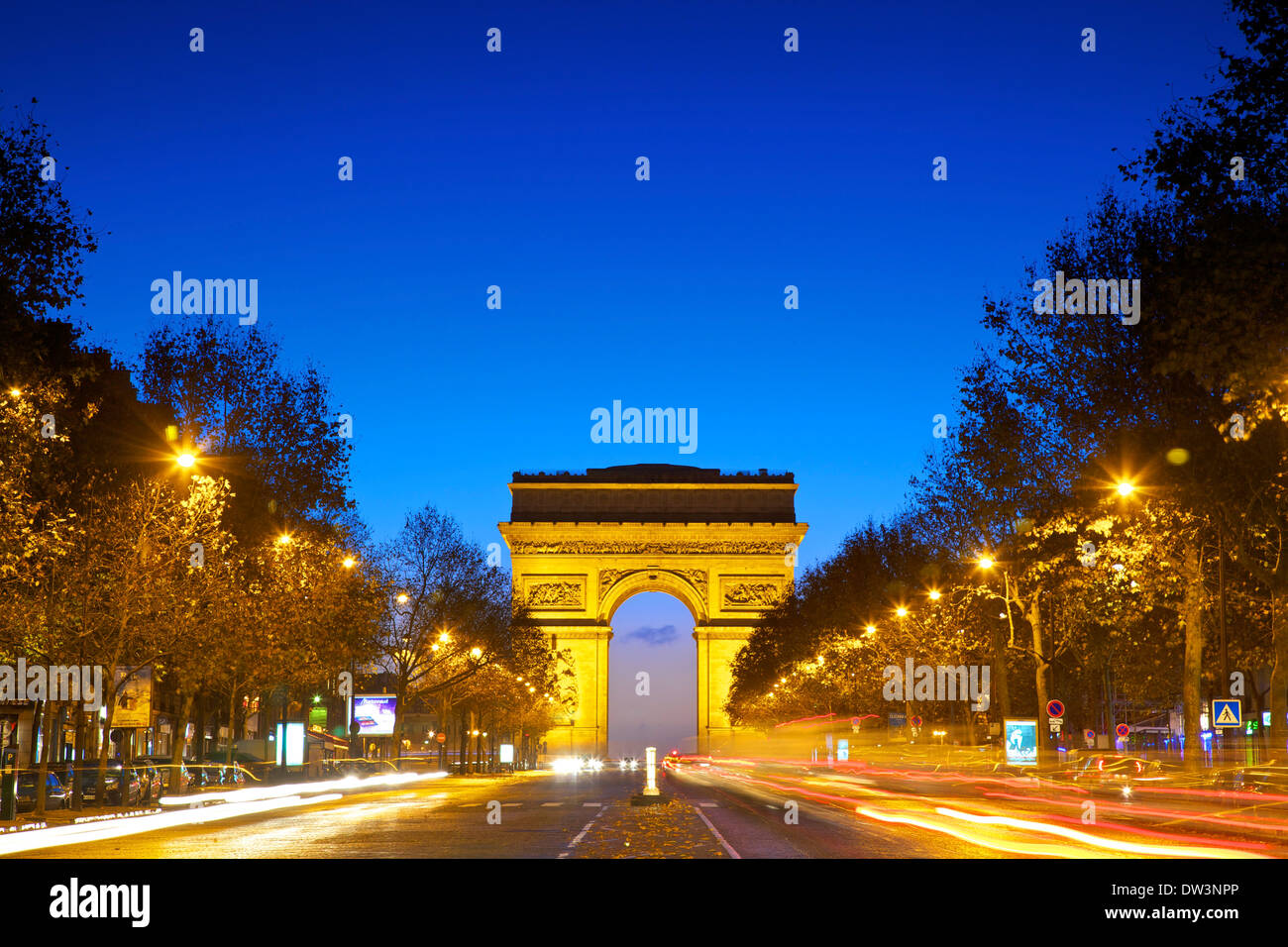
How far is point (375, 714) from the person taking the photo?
65750 millimetres

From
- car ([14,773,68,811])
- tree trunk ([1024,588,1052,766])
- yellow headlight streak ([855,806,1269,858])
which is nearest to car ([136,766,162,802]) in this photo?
car ([14,773,68,811])

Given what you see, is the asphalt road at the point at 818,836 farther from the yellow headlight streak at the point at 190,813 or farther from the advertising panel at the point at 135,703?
the advertising panel at the point at 135,703

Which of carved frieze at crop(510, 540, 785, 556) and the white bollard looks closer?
the white bollard

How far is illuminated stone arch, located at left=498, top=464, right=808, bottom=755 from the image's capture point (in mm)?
126625

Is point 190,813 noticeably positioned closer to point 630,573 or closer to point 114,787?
point 114,787

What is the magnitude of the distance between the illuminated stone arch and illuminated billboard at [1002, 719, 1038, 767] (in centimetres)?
7703

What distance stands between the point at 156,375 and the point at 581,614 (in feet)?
256

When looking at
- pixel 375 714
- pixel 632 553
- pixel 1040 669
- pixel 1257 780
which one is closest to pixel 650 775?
pixel 1257 780

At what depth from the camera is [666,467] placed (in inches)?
5295

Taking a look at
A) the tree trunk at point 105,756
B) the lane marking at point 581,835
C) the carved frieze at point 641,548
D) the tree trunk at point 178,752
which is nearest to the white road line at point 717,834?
the lane marking at point 581,835

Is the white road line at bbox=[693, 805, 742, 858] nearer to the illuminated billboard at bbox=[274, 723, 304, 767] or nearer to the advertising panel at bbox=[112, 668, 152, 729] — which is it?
the advertising panel at bbox=[112, 668, 152, 729]

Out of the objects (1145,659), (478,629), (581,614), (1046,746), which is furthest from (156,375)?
(581,614)
